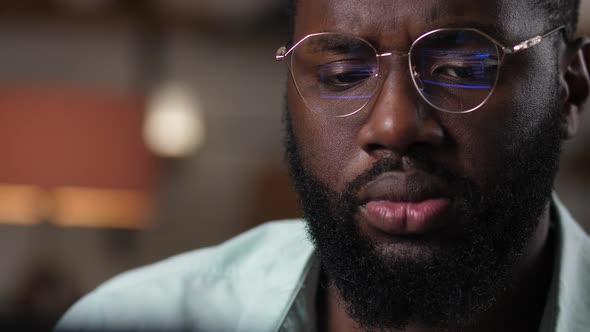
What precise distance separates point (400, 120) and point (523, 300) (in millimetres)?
530

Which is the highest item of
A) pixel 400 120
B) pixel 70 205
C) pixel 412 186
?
pixel 400 120

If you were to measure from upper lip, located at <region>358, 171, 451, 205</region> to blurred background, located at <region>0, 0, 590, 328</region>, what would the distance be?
5076mm

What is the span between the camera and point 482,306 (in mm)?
1478

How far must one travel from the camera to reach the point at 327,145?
1504 mm

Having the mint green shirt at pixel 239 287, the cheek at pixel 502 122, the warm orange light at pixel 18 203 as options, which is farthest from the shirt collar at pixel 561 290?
the warm orange light at pixel 18 203

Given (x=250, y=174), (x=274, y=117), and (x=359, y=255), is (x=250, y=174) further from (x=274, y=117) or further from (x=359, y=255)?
(x=359, y=255)

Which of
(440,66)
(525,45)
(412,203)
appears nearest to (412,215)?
(412,203)

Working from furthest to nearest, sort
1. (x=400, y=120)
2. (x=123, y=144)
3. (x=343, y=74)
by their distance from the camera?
1. (x=123, y=144)
2. (x=343, y=74)
3. (x=400, y=120)

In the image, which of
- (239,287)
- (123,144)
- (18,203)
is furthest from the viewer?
(18,203)

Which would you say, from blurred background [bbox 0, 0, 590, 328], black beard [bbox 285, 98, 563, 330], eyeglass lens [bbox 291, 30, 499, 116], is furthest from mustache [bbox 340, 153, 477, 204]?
blurred background [bbox 0, 0, 590, 328]

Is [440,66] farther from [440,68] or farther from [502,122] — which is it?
[502,122]

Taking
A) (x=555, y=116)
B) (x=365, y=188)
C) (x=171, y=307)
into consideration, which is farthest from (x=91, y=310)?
(x=555, y=116)

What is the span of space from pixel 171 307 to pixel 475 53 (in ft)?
3.09

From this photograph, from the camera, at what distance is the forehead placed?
1.38 meters
